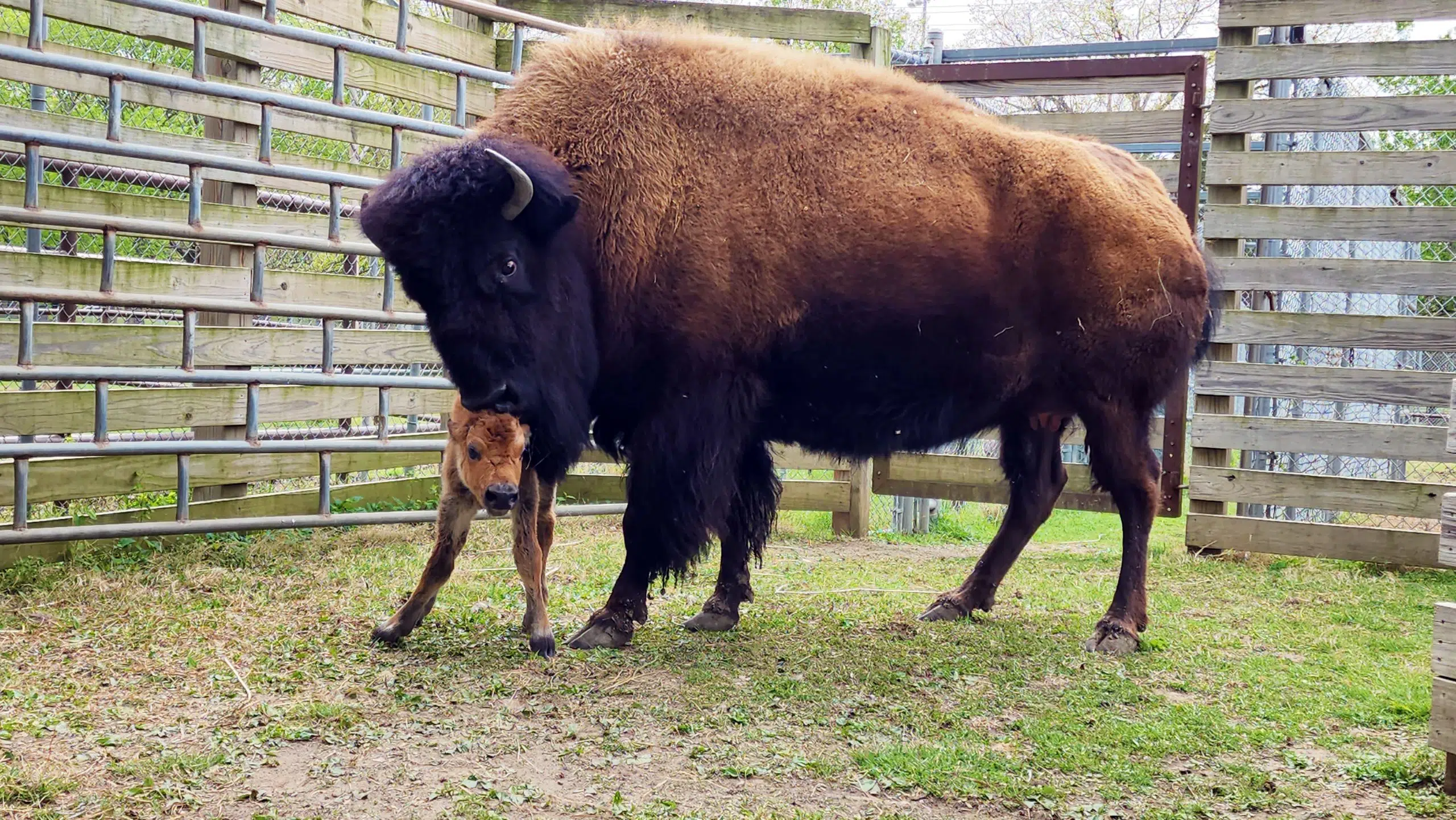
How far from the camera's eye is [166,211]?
646 centimetres

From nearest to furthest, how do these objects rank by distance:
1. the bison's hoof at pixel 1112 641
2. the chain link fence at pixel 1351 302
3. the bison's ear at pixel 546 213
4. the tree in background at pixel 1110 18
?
the bison's ear at pixel 546 213
the bison's hoof at pixel 1112 641
the chain link fence at pixel 1351 302
the tree in background at pixel 1110 18

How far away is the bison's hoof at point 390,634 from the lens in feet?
15.1

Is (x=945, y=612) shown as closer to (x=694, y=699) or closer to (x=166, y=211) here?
(x=694, y=699)

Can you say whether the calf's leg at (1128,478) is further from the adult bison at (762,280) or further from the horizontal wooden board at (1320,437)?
the horizontal wooden board at (1320,437)

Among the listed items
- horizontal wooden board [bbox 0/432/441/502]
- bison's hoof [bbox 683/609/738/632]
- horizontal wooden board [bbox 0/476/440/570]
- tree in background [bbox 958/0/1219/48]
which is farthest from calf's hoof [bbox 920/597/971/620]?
tree in background [bbox 958/0/1219/48]

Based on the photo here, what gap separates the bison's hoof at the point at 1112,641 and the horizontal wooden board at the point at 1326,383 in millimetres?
2884

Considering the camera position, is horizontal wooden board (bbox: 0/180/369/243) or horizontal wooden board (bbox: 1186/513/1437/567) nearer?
horizontal wooden board (bbox: 0/180/369/243)

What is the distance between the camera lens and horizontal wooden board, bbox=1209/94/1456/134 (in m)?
7.07

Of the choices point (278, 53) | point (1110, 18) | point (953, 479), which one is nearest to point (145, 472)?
point (278, 53)

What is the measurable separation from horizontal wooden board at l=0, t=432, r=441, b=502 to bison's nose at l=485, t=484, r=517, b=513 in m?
2.53

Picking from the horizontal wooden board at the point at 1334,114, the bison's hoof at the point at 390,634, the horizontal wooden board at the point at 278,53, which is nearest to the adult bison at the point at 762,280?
the bison's hoof at the point at 390,634

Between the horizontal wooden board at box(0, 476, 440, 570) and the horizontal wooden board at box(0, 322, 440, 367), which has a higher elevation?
the horizontal wooden board at box(0, 322, 440, 367)

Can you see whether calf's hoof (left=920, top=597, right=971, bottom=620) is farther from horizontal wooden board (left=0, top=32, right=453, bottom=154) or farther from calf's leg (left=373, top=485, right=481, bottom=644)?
horizontal wooden board (left=0, top=32, right=453, bottom=154)

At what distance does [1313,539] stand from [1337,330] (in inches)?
50.9
